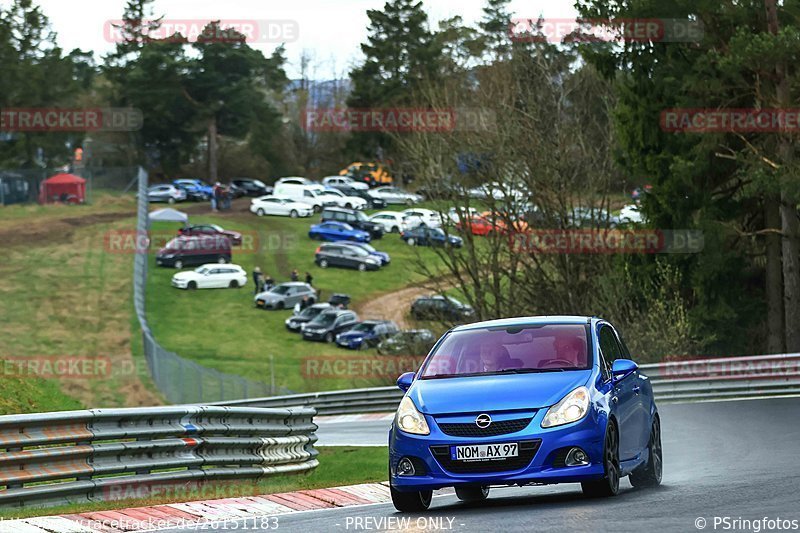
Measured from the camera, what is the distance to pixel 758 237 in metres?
46.6

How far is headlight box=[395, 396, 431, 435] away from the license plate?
1.19ft

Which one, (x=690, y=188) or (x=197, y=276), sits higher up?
(x=690, y=188)

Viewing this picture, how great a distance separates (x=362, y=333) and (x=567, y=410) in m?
56.9

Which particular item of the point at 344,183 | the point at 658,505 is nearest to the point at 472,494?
the point at 658,505

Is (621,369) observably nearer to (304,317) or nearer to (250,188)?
(304,317)

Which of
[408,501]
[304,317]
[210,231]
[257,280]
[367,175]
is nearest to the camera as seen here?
[408,501]

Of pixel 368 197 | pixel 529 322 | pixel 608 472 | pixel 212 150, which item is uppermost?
pixel 212 150

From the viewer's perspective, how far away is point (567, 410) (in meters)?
10.7

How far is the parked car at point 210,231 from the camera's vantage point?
84500 millimetres

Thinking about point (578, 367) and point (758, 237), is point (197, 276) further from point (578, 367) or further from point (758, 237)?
point (578, 367)

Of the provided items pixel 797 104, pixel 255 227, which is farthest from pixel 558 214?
pixel 255 227

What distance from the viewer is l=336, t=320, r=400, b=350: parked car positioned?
6631cm

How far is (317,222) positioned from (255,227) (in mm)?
5347

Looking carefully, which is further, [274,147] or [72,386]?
[274,147]
